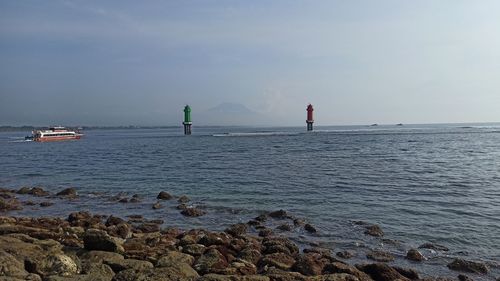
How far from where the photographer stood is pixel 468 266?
33.4 feet

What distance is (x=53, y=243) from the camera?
9.88m

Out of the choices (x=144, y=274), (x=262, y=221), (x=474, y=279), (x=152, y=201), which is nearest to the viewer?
(x=144, y=274)

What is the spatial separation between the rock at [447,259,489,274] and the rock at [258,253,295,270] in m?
4.11

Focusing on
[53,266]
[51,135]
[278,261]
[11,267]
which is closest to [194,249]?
[278,261]

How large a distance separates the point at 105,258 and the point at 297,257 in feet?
14.2

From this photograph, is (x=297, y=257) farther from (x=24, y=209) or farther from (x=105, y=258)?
(x=24, y=209)

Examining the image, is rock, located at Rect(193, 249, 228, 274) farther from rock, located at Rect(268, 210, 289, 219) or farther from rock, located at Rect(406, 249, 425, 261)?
rock, located at Rect(268, 210, 289, 219)

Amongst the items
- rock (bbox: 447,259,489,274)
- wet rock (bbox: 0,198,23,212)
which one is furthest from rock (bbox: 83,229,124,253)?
wet rock (bbox: 0,198,23,212)

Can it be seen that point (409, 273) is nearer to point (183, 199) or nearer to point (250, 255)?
point (250, 255)

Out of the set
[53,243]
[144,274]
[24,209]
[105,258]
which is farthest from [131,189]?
[144,274]

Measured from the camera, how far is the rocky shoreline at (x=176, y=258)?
7.66 metres

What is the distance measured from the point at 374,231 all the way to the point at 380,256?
2.33 metres

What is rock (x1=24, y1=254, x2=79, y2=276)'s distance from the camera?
7.65 metres

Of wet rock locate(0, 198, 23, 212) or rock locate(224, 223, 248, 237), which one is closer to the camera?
rock locate(224, 223, 248, 237)
